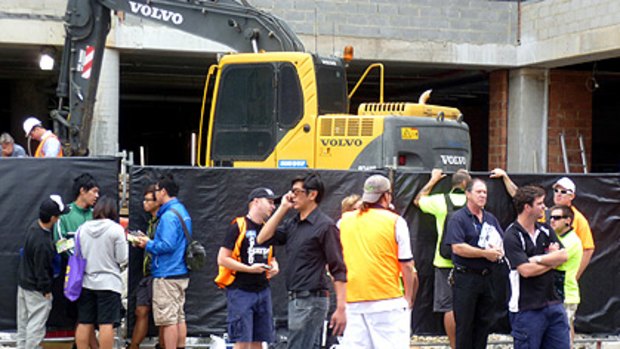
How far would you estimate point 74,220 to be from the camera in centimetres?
973

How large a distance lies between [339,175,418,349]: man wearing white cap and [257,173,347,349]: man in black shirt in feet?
0.48

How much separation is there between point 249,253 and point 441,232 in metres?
2.57

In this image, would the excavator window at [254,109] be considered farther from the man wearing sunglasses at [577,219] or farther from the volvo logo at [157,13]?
the man wearing sunglasses at [577,219]

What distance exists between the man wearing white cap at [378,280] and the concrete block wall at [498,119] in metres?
13.5

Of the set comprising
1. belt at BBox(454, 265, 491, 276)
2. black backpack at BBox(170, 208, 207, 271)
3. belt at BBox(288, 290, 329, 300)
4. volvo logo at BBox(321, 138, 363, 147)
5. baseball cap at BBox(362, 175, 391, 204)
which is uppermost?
volvo logo at BBox(321, 138, 363, 147)

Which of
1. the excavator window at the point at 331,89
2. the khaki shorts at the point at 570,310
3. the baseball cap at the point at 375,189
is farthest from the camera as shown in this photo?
the excavator window at the point at 331,89

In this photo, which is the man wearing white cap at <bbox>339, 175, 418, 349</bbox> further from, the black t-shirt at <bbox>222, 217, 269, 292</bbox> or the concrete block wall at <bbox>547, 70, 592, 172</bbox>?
the concrete block wall at <bbox>547, 70, 592, 172</bbox>

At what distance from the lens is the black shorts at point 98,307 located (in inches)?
369

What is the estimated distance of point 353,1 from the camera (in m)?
19.7

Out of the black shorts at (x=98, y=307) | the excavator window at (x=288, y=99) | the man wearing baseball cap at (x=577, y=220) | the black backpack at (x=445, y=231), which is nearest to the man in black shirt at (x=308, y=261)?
the black shorts at (x=98, y=307)

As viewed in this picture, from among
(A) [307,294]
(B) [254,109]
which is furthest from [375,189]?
(B) [254,109]

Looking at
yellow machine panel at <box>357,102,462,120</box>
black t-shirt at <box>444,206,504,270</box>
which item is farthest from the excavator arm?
black t-shirt at <box>444,206,504,270</box>

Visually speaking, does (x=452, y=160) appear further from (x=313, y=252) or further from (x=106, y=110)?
(x=106, y=110)

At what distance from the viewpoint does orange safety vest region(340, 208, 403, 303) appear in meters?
7.89
